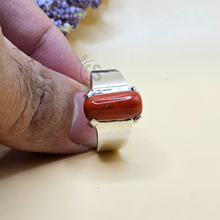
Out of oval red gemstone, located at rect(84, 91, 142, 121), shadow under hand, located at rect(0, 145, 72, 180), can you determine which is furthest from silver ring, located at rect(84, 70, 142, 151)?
shadow under hand, located at rect(0, 145, 72, 180)

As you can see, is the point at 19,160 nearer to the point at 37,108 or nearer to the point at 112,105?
the point at 37,108

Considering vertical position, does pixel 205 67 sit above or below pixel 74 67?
below

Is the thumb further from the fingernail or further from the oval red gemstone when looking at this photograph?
the oval red gemstone

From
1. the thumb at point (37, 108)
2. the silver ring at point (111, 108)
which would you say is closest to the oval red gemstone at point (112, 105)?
the silver ring at point (111, 108)

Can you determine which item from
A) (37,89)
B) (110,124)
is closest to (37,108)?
(37,89)

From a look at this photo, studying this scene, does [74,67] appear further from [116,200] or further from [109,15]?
[109,15]

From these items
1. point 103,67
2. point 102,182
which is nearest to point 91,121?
point 102,182
